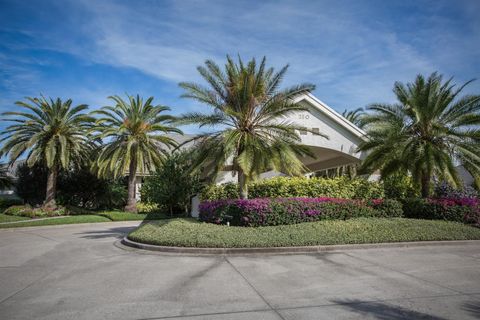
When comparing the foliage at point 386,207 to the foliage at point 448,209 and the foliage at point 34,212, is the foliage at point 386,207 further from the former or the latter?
the foliage at point 34,212

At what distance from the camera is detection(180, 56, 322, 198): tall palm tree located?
13336 mm

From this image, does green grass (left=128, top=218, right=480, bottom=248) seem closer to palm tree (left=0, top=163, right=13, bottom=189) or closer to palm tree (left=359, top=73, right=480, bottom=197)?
palm tree (left=359, top=73, right=480, bottom=197)

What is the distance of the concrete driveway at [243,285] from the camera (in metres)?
4.91

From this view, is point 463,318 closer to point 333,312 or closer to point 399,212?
point 333,312

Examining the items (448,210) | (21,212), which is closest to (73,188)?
(21,212)

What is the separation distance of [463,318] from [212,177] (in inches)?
415

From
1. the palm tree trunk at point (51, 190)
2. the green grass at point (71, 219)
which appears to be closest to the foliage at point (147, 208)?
the green grass at point (71, 219)

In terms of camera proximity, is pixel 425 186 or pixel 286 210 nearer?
pixel 286 210

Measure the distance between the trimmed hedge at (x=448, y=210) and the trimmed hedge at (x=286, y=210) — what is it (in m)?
1.42

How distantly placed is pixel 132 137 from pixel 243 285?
767 inches

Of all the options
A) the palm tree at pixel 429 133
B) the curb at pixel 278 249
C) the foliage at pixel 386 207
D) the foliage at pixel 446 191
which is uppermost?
the palm tree at pixel 429 133

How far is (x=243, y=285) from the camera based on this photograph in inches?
248

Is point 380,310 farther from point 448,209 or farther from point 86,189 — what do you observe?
point 86,189

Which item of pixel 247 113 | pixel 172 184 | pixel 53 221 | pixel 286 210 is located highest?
pixel 247 113
